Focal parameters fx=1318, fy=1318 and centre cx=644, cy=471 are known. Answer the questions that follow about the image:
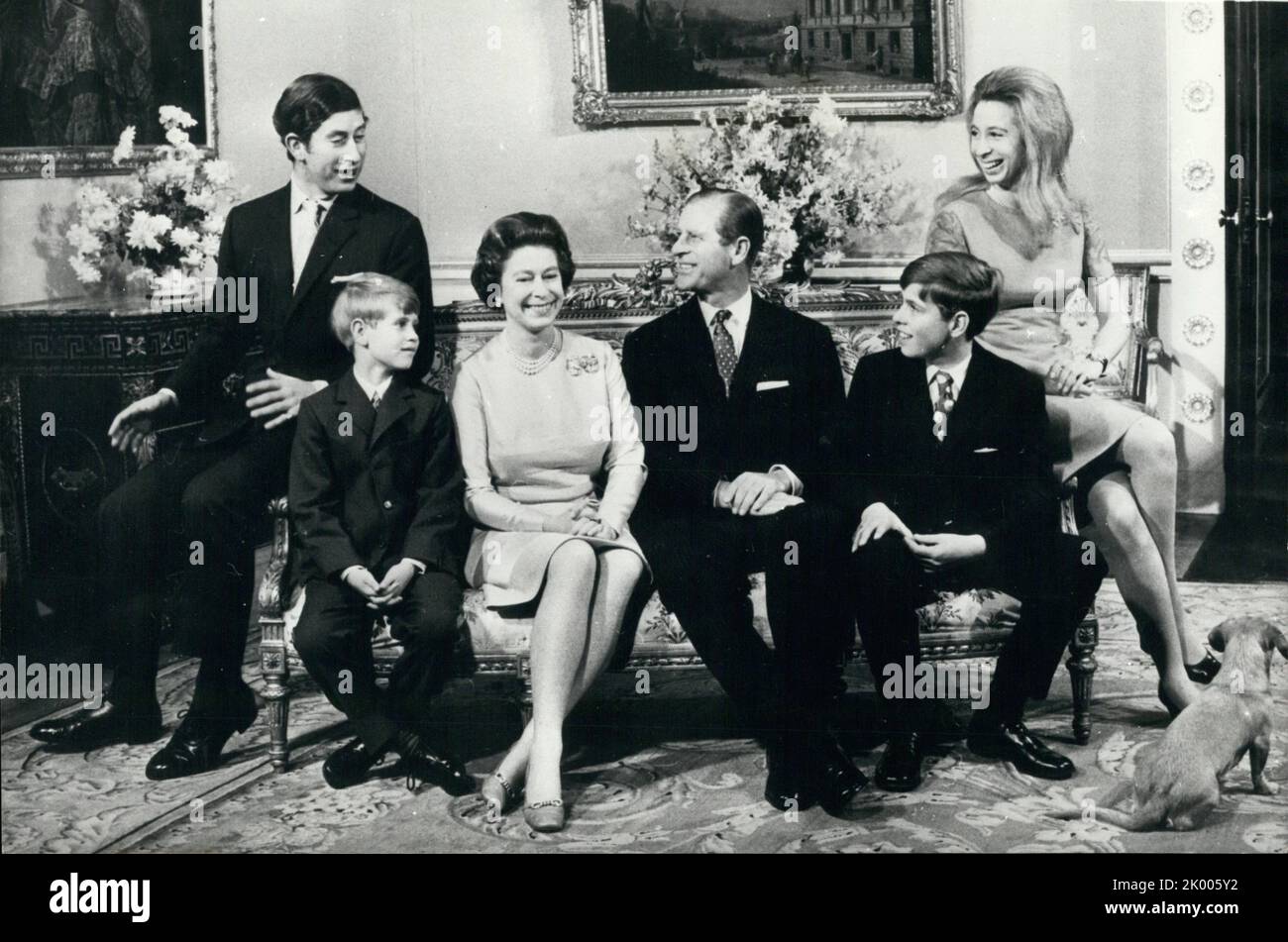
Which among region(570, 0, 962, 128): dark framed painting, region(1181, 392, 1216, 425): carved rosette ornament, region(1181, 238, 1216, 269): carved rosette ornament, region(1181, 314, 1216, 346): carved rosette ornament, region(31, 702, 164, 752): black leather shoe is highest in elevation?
region(570, 0, 962, 128): dark framed painting

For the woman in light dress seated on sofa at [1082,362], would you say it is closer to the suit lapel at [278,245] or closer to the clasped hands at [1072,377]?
the clasped hands at [1072,377]

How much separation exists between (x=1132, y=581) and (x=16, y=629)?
2.81 m

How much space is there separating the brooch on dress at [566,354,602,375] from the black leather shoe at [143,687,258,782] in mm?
1218

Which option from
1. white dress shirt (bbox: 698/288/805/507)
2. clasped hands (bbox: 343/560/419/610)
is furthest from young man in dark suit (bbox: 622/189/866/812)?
clasped hands (bbox: 343/560/419/610)

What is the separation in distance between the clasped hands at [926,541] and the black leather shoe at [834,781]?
498 millimetres

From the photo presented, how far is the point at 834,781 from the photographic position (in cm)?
304

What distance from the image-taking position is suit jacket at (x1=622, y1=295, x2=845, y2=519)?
3260mm

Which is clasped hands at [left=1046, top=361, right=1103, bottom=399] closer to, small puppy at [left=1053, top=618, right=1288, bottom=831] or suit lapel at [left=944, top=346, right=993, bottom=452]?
suit lapel at [left=944, top=346, right=993, bottom=452]

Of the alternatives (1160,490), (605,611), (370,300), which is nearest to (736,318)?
(605,611)

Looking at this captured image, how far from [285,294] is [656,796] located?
1539 mm

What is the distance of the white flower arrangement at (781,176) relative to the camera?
3428mm

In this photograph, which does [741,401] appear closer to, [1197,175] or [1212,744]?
[1197,175]

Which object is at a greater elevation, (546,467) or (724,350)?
(724,350)
